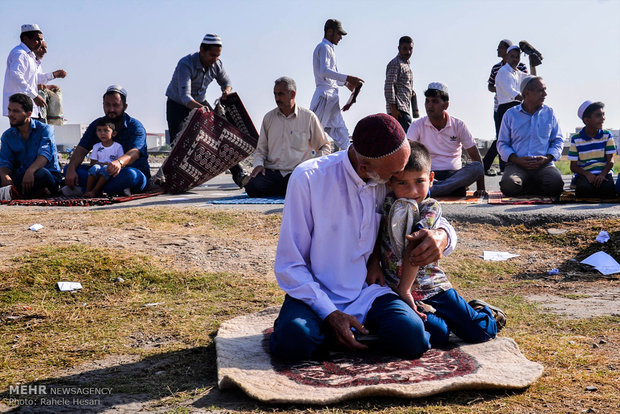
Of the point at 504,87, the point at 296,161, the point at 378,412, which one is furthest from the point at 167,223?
the point at 504,87

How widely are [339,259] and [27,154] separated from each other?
6.98 m

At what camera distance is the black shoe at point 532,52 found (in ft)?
41.2

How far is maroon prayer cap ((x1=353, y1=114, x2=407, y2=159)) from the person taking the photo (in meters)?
3.31

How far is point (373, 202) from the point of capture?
141 inches

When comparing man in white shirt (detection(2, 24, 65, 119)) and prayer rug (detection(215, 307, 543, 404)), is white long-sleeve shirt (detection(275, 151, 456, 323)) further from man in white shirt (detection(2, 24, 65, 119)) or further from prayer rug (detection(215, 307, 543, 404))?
man in white shirt (detection(2, 24, 65, 119))

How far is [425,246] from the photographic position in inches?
134

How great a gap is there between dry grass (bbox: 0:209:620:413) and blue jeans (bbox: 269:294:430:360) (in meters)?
0.41

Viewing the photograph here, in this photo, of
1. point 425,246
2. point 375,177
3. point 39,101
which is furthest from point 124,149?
point 425,246

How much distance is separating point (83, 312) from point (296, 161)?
4597 millimetres

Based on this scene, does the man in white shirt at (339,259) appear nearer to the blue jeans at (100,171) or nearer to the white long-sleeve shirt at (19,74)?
the blue jeans at (100,171)

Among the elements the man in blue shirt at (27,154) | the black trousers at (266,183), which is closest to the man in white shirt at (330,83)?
the black trousers at (266,183)

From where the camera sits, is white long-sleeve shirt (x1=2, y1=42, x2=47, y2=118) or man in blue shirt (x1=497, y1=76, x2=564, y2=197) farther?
white long-sleeve shirt (x1=2, y1=42, x2=47, y2=118)

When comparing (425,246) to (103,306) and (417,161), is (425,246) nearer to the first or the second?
(417,161)

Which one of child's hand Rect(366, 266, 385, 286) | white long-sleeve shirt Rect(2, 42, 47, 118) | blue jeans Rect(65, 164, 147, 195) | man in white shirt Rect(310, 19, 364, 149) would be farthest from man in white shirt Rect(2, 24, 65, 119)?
child's hand Rect(366, 266, 385, 286)
